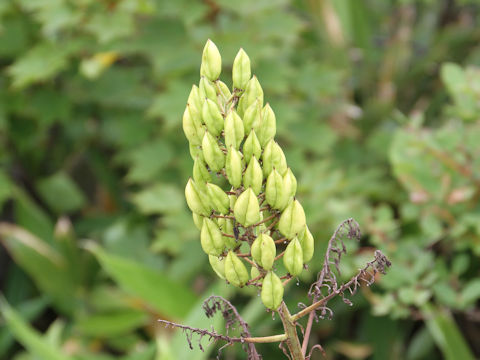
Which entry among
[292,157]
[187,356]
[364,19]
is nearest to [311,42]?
[364,19]

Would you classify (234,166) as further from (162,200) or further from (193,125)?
(162,200)

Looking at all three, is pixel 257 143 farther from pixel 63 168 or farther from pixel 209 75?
pixel 63 168

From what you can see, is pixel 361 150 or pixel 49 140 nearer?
pixel 361 150

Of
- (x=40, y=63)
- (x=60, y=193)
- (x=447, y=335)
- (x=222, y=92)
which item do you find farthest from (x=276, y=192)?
(x=60, y=193)

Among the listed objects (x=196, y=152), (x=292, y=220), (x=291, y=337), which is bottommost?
(x=291, y=337)

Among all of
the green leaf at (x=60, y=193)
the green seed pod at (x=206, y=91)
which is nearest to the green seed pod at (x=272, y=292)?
the green seed pod at (x=206, y=91)

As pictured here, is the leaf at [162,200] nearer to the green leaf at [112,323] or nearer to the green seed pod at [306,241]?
the green leaf at [112,323]

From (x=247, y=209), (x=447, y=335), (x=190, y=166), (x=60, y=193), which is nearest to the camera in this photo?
(x=247, y=209)
